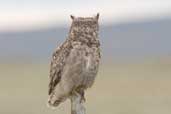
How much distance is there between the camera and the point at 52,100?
1014cm

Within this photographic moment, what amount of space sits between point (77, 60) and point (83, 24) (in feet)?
1.11

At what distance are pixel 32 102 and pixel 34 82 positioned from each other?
289 inches

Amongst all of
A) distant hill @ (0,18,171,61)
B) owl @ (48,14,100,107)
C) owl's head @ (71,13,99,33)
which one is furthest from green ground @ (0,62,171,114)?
distant hill @ (0,18,171,61)

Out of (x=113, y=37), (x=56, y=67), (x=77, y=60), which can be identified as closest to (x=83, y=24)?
(x=77, y=60)

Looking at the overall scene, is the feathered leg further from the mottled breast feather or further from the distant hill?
the distant hill

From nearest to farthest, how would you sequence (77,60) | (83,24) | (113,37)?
1. (83,24)
2. (77,60)
3. (113,37)

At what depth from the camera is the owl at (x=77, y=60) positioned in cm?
966

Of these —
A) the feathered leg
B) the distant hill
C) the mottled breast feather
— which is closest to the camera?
the feathered leg

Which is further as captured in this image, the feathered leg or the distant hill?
the distant hill

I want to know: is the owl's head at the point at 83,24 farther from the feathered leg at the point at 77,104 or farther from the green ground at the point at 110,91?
the green ground at the point at 110,91

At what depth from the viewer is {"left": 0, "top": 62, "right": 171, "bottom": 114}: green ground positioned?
2028cm

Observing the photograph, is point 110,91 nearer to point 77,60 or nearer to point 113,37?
point 77,60

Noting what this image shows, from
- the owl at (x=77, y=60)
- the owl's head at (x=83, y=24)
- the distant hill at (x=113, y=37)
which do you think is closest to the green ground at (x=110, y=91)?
the owl at (x=77, y=60)

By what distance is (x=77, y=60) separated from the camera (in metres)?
9.75
